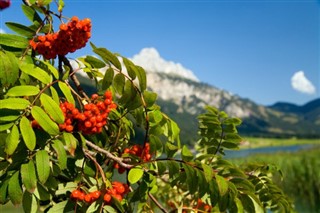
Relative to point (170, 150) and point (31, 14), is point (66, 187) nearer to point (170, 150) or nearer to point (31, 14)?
point (170, 150)

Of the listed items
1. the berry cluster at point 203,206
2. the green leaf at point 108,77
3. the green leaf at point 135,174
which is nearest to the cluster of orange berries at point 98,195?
the green leaf at point 135,174

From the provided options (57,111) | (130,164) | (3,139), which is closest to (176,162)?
(130,164)

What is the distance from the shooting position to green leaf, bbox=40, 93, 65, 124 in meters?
1.74

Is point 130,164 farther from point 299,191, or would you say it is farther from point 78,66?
point 299,191

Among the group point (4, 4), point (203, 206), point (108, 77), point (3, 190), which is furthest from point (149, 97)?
point (4, 4)

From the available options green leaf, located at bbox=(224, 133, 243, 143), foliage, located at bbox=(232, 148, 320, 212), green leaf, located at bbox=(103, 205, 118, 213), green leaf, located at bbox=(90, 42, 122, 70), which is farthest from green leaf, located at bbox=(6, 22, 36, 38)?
foliage, located at bbox=(232, 148, 320, 212)

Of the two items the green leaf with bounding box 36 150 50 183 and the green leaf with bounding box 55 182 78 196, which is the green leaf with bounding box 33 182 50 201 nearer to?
the green leaf with bounding box 55 182 78 196

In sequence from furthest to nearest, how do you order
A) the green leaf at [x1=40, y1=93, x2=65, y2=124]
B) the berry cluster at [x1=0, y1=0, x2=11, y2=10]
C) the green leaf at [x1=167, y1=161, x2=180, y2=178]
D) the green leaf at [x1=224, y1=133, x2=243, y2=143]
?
the berry cluster at [x1=0, y1=0, x2=11, y2=10]
the green leaf at [x1=224, y1=133, x2=243, y2=143]
the green leaf at [x1=167, y1=161, x2=180, y2=178]
the green leaf at [x1=40, y1=93, x2=65, y2=124]

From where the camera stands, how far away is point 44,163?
1.68 m

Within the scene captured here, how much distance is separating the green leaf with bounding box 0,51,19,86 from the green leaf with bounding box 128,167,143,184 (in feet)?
2.30

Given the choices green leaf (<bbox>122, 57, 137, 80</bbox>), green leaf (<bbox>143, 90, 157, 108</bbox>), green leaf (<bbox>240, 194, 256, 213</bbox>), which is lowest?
green leaf (<bbox>240, 194, 256, 213</bbox>)

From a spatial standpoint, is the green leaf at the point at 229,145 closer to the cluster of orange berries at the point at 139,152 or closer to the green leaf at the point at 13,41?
the cluster of orange berries at the point at 139,152

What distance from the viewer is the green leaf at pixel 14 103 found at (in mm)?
1653

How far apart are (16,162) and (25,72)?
16.1 inches
